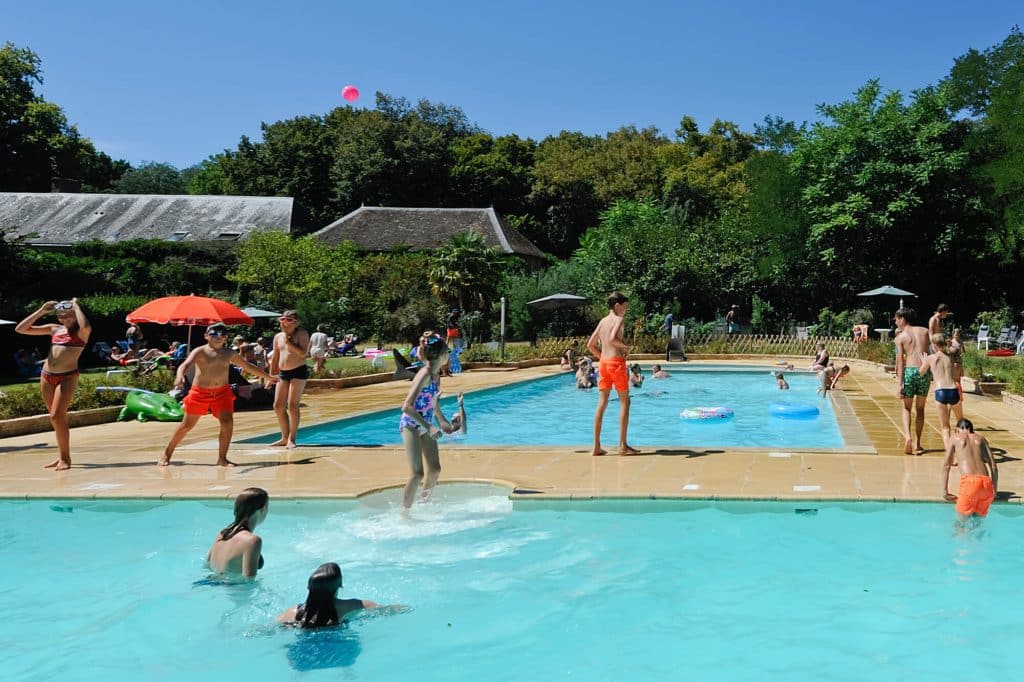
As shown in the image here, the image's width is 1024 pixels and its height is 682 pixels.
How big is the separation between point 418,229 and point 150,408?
118 ft

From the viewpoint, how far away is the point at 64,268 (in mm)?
34562

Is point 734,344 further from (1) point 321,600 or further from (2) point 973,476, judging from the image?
(1) point 321,600

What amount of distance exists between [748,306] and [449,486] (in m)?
30.7

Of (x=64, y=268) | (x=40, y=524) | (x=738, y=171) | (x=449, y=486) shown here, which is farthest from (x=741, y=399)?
(x=738, y=171)

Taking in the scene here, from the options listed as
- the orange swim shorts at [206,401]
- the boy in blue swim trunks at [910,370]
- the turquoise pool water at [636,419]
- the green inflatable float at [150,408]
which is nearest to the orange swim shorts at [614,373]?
the turquoise pool water at [636,419]

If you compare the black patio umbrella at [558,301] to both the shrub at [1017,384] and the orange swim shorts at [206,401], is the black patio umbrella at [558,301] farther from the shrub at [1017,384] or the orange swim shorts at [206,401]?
the orange swim shorts at [206,401]

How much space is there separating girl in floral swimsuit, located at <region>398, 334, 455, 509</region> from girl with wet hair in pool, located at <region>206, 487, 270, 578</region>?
152cm

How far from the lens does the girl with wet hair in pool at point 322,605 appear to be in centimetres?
501

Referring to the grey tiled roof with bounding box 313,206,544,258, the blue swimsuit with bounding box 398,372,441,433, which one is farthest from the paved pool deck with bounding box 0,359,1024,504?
the grey tiled roof with bounding box 313,206,544,258

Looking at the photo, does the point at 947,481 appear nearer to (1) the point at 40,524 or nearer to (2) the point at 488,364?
(1) the point at 40,524

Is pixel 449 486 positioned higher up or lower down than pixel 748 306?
lower down

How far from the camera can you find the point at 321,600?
5.11 m

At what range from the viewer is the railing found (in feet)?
95.7

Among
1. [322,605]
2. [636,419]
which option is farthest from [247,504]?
[636,419]
